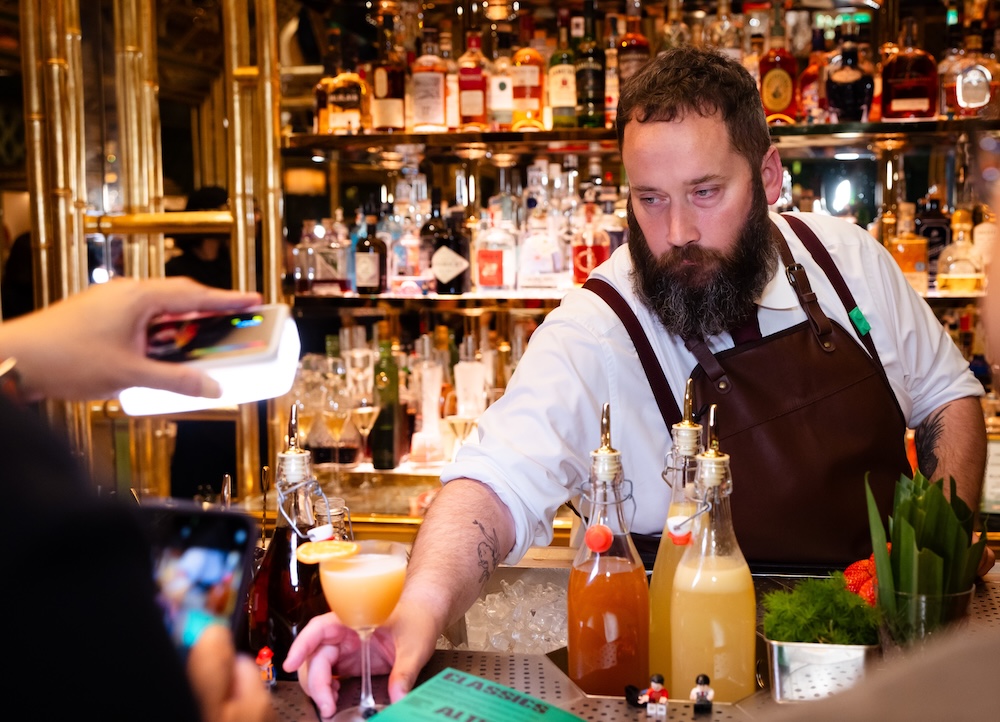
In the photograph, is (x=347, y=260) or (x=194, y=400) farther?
(x=347, y=260)

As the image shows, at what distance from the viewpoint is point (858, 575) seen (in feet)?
4.17

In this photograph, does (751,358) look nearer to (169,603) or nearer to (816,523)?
(816,523)

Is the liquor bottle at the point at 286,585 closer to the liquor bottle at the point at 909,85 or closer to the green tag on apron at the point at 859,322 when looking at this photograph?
the green tag on apron at the point at 859,322

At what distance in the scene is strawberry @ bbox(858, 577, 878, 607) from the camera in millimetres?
1193

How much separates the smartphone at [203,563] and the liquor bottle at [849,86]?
277 cm

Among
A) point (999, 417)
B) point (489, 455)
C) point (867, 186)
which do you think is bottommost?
point (999, 417)

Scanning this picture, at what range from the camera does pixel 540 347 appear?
74.3 inches

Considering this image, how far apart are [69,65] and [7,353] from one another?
293 cm

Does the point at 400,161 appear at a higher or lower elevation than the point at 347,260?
higher

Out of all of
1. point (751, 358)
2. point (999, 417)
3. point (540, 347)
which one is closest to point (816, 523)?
point (751, 358)

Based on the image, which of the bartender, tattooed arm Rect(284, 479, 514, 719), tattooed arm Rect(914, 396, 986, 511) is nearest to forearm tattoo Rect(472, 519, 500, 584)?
tattooed arm Rect(284, 479, 514, 719)

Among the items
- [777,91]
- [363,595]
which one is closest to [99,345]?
[363,595]

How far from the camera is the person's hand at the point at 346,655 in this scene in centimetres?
109

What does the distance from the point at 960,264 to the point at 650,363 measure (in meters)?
1.65
